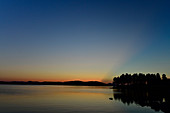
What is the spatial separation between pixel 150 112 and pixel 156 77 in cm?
12697

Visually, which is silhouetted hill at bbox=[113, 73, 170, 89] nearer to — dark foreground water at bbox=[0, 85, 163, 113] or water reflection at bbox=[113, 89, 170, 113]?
water reflection at bbox=[113, 89, 170, 113]

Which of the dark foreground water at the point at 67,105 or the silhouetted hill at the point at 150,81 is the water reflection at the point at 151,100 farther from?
the silhouetted hill at the point at 150,81

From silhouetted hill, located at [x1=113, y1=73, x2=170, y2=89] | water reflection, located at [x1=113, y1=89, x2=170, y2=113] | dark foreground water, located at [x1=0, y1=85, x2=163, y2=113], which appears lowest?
dark foreground water, located at [x1=0, y1=85, x2=163, y2=113]

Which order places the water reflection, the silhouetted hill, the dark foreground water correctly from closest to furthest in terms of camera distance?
the dark foreground water, the water reflection, the silhouetted hill

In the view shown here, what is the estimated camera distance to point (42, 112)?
43.4m

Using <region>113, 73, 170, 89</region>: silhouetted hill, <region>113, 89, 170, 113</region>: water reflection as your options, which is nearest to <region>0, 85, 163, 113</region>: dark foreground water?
<region>113, 89, 170, 113</region>: water reflection

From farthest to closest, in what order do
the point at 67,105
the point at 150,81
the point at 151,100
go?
the point at 150,81 < the point at 151,100 < the point at 67,105

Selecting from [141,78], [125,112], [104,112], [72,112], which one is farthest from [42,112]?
[141,78]

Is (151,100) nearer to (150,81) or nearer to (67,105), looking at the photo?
(67,105)

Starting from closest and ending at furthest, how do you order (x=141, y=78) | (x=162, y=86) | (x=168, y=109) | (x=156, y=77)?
1. (x=168, y=109)
2. (x=162, y=86)
3. (x=156, y=77)
4. (x=141, y=78)

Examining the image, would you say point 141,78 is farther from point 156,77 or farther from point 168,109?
point 168,109

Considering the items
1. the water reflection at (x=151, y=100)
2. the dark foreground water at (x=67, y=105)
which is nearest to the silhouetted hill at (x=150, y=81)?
the water reflection at (x=151, y=100)

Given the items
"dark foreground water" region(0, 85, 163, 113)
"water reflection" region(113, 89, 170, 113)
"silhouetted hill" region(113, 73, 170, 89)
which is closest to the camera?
"dark foreground water" region(0, 85, 163, 113)

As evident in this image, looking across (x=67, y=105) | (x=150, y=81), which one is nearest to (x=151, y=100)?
(x=67, y=105)
